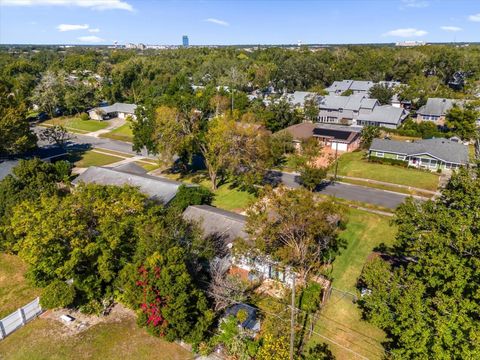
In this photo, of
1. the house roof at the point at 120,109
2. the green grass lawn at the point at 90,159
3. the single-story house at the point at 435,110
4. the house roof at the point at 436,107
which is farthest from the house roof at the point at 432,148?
the house roof at the point at 120,109

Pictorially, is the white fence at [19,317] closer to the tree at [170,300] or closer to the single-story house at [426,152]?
the tree at [170,300]

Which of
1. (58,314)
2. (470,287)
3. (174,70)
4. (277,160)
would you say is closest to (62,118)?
(174,70)

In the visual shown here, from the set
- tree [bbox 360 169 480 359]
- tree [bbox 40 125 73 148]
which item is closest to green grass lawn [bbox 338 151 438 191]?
tree [bbox 360 169 480 359]

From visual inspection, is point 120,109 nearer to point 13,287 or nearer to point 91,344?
point 13,287

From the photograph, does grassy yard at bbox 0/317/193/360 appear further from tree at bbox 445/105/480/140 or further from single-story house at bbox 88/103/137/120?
single-story house at bbox 88/103/137/120

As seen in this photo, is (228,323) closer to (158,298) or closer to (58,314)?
(158,298)
